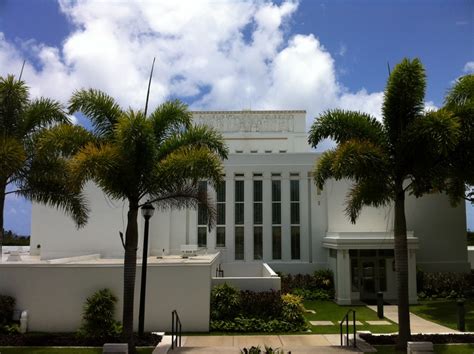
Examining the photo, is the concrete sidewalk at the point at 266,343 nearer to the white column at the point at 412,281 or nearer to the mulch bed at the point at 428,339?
the mulch bed at the point at 428,339

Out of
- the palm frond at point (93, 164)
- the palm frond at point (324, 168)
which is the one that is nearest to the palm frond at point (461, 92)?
the palm frond at point (324, 168)

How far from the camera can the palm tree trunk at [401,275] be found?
12688 mm

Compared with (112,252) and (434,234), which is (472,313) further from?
(112,252)

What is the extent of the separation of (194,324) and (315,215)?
13.2 meters

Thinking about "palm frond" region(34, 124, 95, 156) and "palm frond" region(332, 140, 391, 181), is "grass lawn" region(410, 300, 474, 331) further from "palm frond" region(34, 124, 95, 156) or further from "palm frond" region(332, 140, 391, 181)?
"palm frond" region(34, 124, 95, 156)

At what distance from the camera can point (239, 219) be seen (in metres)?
27.9

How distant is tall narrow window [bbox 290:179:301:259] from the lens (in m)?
27.6

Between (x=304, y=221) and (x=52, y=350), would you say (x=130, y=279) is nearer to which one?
(x=52, y=350)

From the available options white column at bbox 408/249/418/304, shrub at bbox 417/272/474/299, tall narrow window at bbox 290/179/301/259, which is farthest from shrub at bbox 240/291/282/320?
shrub at bbox 417/272/474/299

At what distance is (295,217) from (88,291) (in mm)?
14551

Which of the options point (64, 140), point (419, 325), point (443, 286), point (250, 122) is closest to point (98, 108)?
point (64, 140)

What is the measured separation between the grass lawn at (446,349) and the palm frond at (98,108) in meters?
9.08

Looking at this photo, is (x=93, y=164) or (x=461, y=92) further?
(x=461, y=92)

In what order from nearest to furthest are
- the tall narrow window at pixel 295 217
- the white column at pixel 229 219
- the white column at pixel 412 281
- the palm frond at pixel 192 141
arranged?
1. the palm frond at pixel 192 141
2. the white column at pixel 412 281
3. the white column at pixel 229 219
4. the tall narrow window at pixel 295 217
